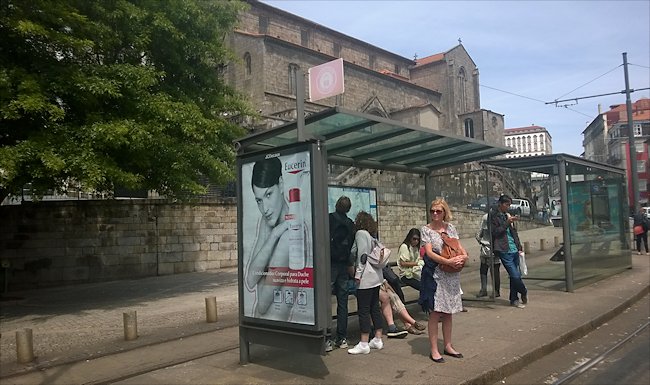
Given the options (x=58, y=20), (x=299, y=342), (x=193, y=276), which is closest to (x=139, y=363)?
(x=299, y=342)

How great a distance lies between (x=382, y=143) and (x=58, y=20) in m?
7.10

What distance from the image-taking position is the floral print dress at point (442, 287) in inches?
230

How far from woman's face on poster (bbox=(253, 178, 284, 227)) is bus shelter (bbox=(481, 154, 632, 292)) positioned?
633 cm

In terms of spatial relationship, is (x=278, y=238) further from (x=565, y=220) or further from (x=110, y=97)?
(x=565, y=220)

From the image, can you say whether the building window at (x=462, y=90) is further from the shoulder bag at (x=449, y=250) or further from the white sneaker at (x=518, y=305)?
the shoulder bag at (x=449, y=250)

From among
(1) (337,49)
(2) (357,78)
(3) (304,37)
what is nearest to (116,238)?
(2) (357,78)

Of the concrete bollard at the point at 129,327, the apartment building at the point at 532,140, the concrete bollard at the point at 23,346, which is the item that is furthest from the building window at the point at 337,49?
the apartment building at the point at 532,140

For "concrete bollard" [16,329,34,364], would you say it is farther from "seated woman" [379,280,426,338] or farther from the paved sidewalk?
"seated woman" [379,280,426,338]

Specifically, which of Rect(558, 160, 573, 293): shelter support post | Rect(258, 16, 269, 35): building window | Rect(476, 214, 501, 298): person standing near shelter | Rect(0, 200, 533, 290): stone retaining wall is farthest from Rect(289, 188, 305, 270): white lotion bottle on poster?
Rect(258, 16, 269, 35): building window

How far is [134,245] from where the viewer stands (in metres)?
17.2

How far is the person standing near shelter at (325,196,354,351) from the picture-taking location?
255 inches

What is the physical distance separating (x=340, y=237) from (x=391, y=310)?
5.17 ft

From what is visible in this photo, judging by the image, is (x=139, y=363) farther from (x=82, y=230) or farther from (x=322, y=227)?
(x=82, y=230)

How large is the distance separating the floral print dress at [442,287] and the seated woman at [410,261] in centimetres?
227
